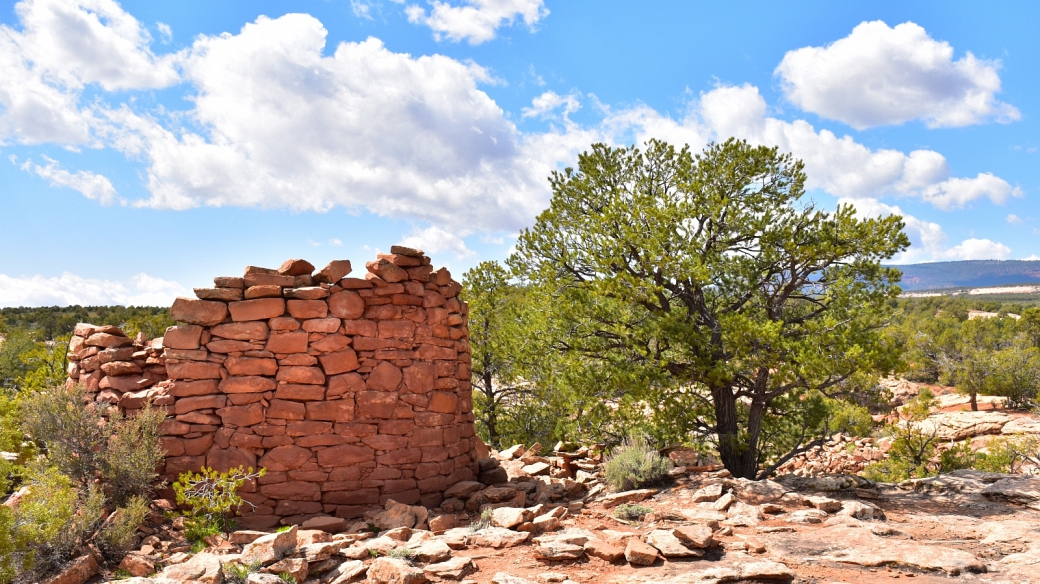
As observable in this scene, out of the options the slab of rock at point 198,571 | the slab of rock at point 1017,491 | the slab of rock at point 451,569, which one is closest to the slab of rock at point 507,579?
the slab of rock at point 451,569

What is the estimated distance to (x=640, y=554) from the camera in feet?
18.8

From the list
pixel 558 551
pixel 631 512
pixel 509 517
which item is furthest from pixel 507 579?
pixel 631 512

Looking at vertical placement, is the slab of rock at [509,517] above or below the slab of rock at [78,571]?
below

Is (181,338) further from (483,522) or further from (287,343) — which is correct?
(483,522)

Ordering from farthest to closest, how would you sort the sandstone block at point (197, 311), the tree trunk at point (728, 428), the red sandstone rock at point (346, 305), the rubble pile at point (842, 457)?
the rubble pile at point (842, 457) → the tree trunk at point (728, 428) → the red sandstone rock at point (346, 305) → the sandstone block at point (197, 311)

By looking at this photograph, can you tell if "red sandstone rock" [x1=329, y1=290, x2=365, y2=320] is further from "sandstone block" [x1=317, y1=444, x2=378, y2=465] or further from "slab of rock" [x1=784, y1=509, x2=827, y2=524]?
"slab of rock" [x1=784, y1=509, x2=827, y2=524]

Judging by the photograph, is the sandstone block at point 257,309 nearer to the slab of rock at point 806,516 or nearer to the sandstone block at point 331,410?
the sandstone block at point 331,410

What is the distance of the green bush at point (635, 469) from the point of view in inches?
344

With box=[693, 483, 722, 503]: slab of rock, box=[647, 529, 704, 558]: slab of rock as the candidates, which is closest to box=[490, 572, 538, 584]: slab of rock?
box=[647, 529, 704, 558]: slab of rock

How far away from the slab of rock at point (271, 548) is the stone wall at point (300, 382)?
1855mm

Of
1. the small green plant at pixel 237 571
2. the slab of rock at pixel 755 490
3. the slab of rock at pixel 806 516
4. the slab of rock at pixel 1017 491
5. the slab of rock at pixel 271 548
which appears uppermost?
the slab of rock at pixel 271 548

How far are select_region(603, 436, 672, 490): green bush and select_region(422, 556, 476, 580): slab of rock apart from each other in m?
3.52

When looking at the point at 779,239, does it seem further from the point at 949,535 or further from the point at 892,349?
the point at 949,535

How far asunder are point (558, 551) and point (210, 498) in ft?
13.0
